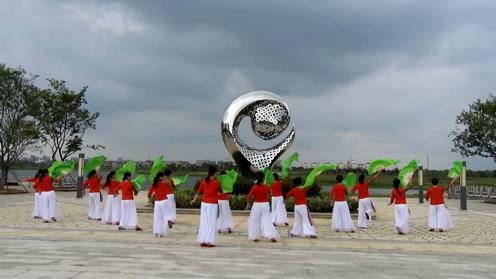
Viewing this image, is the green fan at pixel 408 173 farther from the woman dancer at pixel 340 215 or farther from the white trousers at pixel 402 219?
the woman dancer at pixel 340 215

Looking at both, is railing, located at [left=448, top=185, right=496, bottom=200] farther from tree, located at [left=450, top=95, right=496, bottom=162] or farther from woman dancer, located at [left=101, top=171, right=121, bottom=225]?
woman dancer, located at [left=101, top=171, right=121, bottom=225]

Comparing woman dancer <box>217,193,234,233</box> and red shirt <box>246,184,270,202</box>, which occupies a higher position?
red shirt <box>246,184,270,202</box>

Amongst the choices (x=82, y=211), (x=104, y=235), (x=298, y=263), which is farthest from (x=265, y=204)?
(x=82, y=211)

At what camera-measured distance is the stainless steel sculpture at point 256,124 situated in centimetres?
1853

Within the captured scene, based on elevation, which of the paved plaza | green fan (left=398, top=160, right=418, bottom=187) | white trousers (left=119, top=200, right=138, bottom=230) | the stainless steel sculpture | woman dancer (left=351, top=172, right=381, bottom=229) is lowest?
the paved plaza

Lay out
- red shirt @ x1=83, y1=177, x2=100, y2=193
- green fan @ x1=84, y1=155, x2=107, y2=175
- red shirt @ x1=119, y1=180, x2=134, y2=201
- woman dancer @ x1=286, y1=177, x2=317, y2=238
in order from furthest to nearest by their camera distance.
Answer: green fan @ x1=84, y1=155, x2=107, y2=175, red shirt @ x1=83, y1=177, x2=100, y2=193, red shirt @ x1=119, y1=180, x2=134, y2=201, woman dancer @ x1=286, y1=177, x2=317, y2=238

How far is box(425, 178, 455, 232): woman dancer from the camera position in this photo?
13891 mm

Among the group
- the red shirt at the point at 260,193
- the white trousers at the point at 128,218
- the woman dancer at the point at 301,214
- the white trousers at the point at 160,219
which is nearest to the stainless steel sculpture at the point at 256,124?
the white trousers at the point at 128,218

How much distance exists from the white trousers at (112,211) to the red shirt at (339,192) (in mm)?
6413

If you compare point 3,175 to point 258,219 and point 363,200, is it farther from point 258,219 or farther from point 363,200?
point 258,219

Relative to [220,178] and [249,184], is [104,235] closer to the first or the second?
[220,178]

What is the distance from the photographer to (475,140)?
103 ft

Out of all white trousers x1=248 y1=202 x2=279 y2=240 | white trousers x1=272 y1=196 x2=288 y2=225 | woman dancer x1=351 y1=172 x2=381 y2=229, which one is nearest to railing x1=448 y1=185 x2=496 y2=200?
woman dancer x1=351 y1=172 x2=381 y2=229

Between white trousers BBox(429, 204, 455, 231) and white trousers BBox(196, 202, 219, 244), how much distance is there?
7.25 metres
